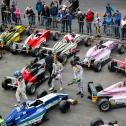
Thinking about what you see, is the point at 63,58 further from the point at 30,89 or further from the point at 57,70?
the point at 30,89

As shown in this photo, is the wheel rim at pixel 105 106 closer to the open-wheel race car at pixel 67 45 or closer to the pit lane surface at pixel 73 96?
the pit lane surface at pixel 73 96

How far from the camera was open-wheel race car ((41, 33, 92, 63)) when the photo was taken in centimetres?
2550

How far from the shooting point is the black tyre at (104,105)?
20.0 m

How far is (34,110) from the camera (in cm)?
1917

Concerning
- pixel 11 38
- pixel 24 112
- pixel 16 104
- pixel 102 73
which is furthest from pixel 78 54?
pixel 24 112

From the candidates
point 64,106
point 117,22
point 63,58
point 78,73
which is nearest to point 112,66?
point 63,58

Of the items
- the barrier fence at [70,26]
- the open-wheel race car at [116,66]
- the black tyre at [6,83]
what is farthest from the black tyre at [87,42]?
the black tyre at [6,83]

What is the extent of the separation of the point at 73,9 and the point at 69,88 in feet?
36.9

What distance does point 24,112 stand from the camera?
18922 mm

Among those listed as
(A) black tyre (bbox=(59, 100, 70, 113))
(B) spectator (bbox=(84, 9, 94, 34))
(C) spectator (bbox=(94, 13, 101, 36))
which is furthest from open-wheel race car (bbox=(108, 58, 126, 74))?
(B) spectator (bbox=(84, 9, 94, 34))

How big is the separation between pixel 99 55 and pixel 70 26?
4.87 meters

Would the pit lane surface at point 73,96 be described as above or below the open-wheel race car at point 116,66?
below

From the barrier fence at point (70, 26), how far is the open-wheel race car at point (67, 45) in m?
1.32

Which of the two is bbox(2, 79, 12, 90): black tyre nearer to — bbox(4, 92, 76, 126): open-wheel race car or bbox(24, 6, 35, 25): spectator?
bbox(4, 92, 76, 126): open-wheel race car
